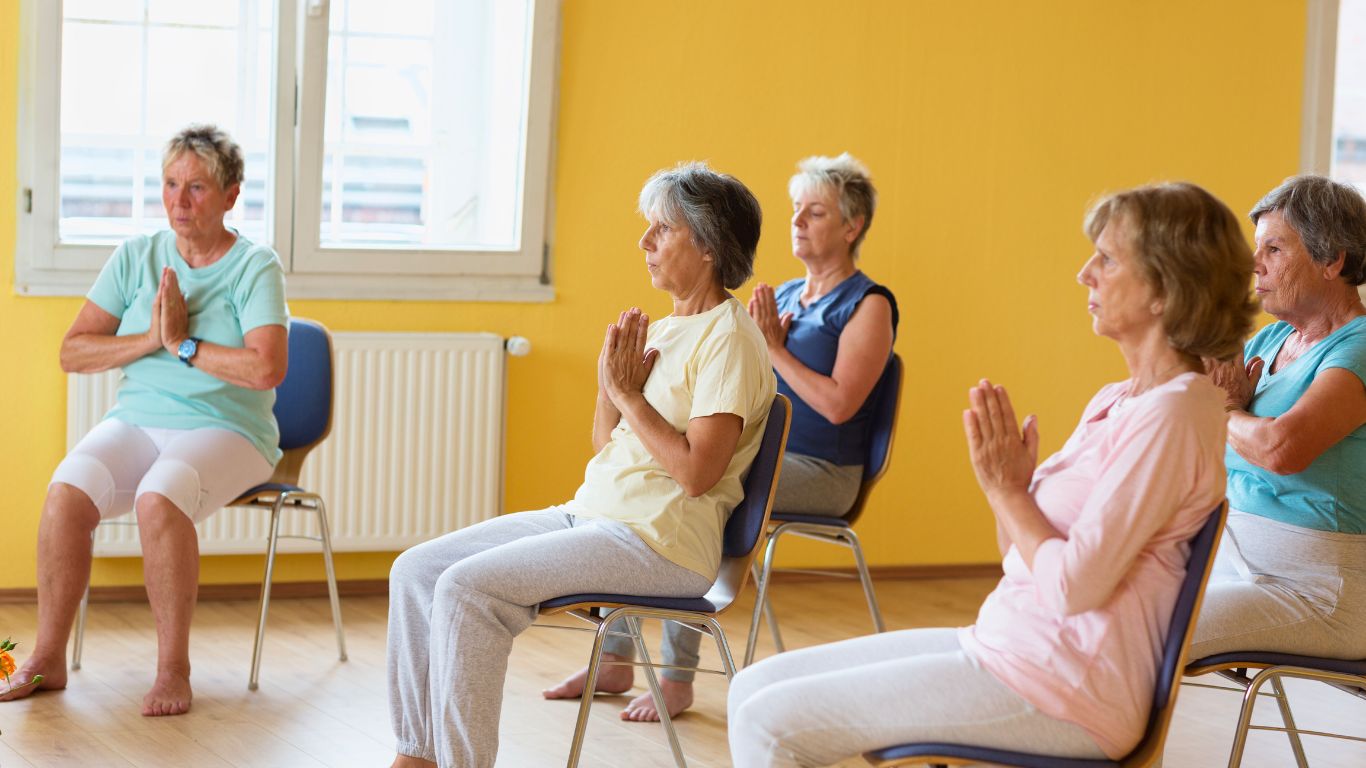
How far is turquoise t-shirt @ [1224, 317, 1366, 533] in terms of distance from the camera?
229 centimetres

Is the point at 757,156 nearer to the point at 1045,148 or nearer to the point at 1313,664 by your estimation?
the point at 1045,148

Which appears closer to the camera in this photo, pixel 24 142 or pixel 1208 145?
pixel 24 142

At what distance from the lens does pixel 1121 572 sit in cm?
163

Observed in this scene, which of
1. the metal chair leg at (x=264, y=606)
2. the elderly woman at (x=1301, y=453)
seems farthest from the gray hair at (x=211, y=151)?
the elderly woman at (x=1301, y=453)

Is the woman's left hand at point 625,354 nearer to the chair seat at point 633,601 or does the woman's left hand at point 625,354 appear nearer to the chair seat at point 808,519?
the chair seat at point 633,601

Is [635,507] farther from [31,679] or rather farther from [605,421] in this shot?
[31,679]

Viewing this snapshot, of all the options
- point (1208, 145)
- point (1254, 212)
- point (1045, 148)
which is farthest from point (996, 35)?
point (1254, 212)

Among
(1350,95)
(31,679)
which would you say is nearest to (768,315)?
(31,679)

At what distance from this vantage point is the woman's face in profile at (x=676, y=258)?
2.53 m

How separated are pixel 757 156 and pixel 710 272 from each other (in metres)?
2.13

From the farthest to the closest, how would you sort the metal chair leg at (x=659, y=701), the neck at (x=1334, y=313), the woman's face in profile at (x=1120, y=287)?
the metal chair leg at (x=659, y=701)
the neck at (x=1334, y=313)
the woman's face in profile at (x=1120, y=287)

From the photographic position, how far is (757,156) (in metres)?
4.60

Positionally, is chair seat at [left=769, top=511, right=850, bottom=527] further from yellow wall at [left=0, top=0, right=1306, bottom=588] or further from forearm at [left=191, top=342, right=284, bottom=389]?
yellow wall at [left=0, top=0, right=1306, bottom=588]

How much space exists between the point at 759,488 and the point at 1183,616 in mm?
897
